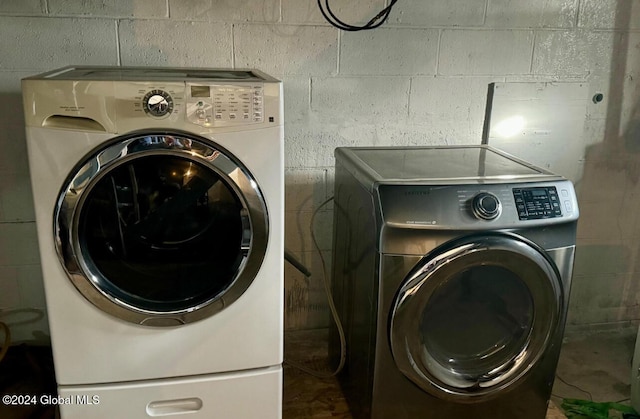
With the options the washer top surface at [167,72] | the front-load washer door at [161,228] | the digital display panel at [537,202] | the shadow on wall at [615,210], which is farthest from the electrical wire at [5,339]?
the shadow on wall at [615,210]

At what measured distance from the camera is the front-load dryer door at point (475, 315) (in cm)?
152

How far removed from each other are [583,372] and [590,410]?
1.11 ft

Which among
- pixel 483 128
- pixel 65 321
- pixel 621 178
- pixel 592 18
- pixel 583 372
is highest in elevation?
pixel 592 18

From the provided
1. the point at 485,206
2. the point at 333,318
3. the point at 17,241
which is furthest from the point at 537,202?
the point at 17,241

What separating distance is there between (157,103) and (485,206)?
91 centimetres

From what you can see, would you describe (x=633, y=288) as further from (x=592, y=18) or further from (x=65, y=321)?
(x=65, y=321)

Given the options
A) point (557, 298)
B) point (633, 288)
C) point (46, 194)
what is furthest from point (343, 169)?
point (633, 288)

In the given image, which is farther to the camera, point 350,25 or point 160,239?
point 350,25

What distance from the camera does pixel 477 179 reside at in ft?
5.22

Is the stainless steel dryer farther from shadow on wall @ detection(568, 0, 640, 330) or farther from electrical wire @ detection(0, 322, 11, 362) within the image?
electrical wire @ detection(0, 322, 11, 362)

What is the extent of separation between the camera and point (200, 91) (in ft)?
4.54

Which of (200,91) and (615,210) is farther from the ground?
(200,91)

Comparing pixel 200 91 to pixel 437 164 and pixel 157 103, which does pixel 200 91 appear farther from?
pixel 437 164

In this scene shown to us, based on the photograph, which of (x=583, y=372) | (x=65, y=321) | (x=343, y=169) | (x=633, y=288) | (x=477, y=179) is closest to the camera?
(x=65, y=321)
